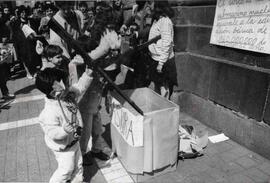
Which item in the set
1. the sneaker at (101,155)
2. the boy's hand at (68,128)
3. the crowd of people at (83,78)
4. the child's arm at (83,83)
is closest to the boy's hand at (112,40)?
the crowd of people at (83,78)

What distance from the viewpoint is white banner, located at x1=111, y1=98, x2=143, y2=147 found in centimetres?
278

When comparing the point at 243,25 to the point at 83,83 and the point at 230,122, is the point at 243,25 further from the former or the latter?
the point at 83,83

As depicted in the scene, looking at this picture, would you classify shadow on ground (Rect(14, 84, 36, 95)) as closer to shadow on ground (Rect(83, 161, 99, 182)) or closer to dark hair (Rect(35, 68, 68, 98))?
shadow on ground (Rect(83, 161, 99, 182))

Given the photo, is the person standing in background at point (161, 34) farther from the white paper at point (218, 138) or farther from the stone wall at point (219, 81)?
the white paper at point (218, 138)

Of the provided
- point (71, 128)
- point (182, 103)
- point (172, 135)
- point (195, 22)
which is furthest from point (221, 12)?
point (71, 128)

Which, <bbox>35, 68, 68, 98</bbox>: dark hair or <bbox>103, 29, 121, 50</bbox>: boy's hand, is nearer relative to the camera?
<bbox>35, 68, 68, 98</bbox>: dark hair

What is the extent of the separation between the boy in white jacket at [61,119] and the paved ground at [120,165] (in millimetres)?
702

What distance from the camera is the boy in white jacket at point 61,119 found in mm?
2414

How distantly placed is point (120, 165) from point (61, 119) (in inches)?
53.8

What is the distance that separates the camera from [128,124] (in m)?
2.91

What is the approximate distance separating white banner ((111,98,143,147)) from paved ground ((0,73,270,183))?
0.65 meters

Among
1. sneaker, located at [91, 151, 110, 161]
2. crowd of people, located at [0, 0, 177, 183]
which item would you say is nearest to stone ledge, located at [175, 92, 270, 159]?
crowd of people, located at [0, 0, 177, 183]

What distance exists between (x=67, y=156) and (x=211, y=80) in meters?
2.93

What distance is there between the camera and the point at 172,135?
9.94ft
